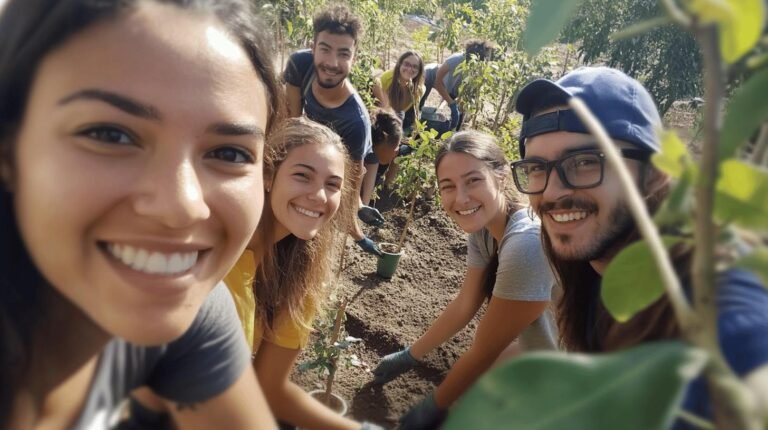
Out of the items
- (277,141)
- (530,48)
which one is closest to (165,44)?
(530,48)

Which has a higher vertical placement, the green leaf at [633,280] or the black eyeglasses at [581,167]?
the black eyeglasses at [581,167]

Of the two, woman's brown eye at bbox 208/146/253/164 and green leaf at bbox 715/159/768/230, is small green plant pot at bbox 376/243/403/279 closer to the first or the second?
woman's brown eye at bbox 208/146/253/164

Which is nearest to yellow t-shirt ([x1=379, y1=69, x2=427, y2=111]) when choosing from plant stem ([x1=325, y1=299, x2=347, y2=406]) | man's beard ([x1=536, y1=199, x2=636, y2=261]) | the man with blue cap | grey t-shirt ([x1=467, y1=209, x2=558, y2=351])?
plant stem ([x1=325, y1=299, x2=347, y2=406])

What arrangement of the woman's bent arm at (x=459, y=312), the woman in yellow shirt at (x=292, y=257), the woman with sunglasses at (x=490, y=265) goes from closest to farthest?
1. the woman in yellow shirt at (x=292, y=257)
2. the woman with sunglasses at (x=490, y=265)
3. the woman's bent arm at (x=459, y=312)

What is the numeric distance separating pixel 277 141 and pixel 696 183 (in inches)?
77.2

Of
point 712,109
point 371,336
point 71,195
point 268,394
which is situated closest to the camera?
point 712,109

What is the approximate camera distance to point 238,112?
2.83ft

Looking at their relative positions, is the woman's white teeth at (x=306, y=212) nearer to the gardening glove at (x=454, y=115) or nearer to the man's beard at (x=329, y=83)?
the man's beard at (x=329, y=83)

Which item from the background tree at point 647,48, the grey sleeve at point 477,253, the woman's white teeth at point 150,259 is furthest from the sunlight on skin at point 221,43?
the background tree at point 647,48

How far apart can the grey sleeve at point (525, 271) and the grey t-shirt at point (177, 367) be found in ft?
4.85

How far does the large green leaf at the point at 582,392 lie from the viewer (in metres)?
0.23

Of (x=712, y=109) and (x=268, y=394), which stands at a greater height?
(x=712, y=109)

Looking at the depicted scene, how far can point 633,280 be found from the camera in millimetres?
352

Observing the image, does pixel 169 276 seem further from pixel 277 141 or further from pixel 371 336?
pixel 371 336
